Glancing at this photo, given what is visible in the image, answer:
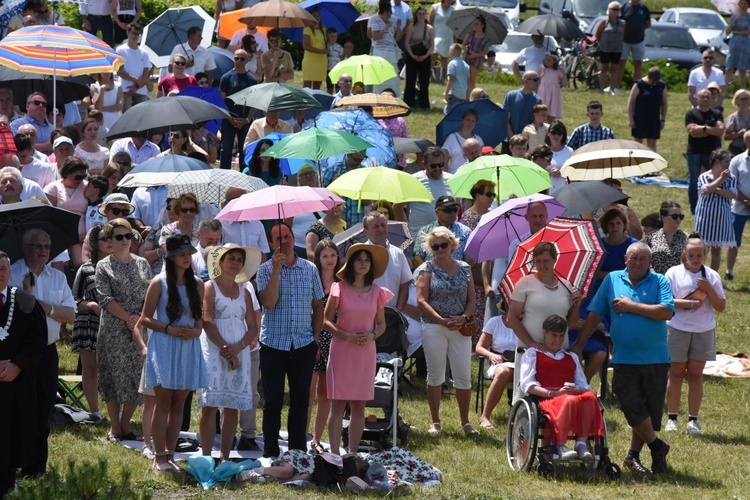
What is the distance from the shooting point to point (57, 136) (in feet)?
49.5

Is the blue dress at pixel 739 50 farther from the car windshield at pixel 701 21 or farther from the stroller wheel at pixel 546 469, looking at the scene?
the stroller wheel at pixel 546 469

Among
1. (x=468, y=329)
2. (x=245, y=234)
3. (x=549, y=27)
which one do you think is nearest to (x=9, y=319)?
(x=245, y=234)

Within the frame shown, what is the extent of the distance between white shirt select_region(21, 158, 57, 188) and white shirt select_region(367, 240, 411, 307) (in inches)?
154

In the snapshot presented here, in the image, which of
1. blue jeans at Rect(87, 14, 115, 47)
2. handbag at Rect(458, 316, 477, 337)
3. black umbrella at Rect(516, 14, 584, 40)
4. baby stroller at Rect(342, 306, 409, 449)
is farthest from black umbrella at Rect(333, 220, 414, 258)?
blue jeans at Rect(87, 14, 115, 47)

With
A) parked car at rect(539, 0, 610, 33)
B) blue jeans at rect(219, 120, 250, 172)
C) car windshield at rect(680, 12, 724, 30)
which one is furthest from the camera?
car windshield at rect(680, 12, 724, 30)

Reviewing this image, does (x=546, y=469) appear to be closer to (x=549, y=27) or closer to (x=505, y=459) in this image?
(x=505, y=459)

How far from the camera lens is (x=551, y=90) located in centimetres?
2145

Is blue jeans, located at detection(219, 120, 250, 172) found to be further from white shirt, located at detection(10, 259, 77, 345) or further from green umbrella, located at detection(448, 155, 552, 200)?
white shirt, located at detection(10, 259, 77, 345)

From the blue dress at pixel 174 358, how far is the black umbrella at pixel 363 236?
2.43m

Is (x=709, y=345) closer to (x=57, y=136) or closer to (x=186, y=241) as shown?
(x=186, y=241)

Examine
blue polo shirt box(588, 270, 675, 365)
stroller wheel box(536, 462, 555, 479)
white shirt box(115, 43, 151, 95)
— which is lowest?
stroller wheel box(536, 462, 555, 479)

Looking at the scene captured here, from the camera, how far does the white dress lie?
31.8ft

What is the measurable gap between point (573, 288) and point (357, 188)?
2.50 m

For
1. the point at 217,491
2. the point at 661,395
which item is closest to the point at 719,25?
the point at 661,395
